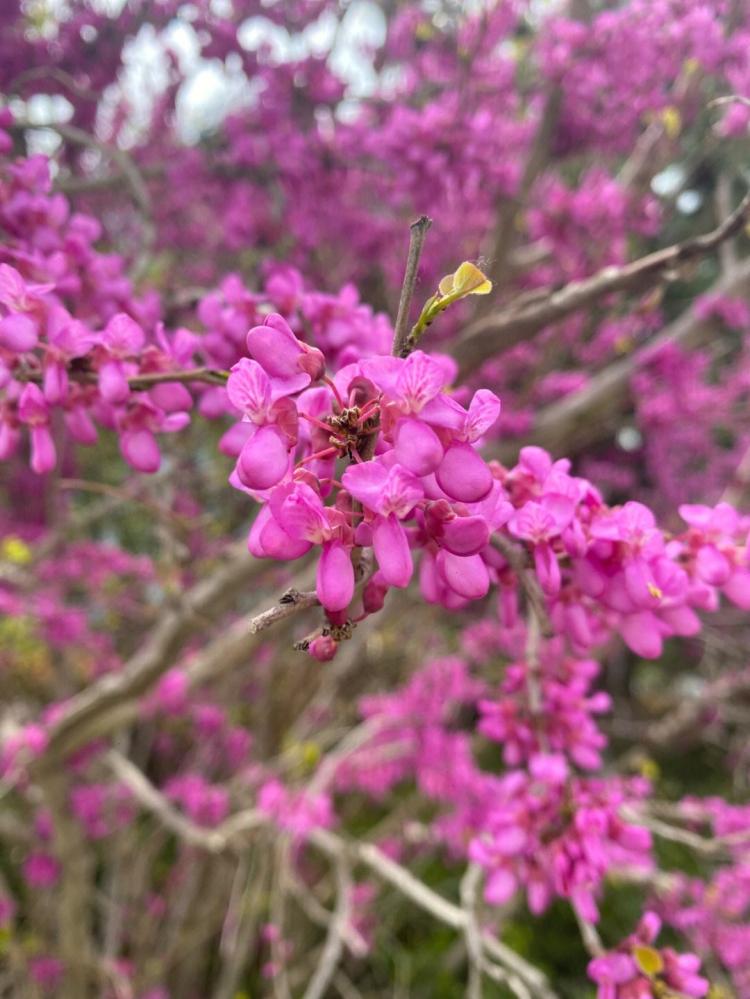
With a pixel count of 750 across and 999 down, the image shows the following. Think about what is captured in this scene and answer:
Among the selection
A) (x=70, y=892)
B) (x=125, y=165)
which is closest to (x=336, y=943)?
(x=70, y=892)

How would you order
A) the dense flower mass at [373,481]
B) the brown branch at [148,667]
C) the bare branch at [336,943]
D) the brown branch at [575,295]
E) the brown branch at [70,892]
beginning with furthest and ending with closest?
1. the brown branch at [70,892]
2. the brown branch at [148,667]
3. the bare branch at [336,943]
4. the brown branch at [575,295]
5. the dense flower mass at [373,481]

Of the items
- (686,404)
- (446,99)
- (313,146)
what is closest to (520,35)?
(446,99)

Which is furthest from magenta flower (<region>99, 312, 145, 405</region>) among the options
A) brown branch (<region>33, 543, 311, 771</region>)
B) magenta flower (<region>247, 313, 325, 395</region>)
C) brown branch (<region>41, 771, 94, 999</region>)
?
brown branch (<region>41, 771, 94, 999</region>)

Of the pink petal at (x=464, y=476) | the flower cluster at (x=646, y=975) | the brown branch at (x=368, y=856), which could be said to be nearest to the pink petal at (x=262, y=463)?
the pink petal at (x=464, y=476)

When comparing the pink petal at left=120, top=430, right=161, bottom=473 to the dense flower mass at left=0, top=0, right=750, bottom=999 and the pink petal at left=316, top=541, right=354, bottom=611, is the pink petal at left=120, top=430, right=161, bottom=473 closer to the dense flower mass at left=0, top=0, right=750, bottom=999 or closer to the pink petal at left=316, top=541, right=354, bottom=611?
the dense flower mass at left=0, top=0, right=750, bottom=999

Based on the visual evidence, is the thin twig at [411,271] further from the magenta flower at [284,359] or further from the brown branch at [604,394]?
the brown branch at [604,394]

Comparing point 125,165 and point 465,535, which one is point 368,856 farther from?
point 125,165
